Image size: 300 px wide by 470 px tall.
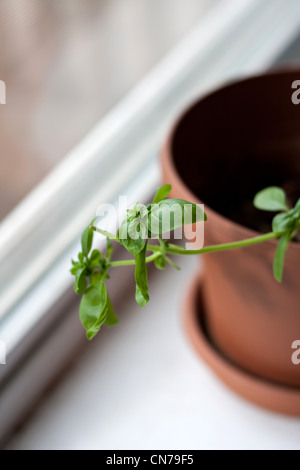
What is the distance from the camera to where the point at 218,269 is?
513 millimetres

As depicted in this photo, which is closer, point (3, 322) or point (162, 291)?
point (3, 322)

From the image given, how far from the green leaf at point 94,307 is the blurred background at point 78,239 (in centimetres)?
19

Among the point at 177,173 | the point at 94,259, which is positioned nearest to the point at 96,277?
the point at 94,259

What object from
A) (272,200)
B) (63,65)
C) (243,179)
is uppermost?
(63,65)

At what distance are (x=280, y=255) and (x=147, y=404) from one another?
28 cm

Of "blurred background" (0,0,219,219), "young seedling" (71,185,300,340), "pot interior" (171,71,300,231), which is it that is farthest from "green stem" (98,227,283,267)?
"blurred background" (0,0,219,219)

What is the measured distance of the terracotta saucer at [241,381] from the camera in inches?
22.2

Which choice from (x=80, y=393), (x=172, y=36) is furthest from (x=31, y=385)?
(x=172, y=36)

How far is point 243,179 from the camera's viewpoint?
604 millimetres

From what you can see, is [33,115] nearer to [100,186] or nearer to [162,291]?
[100,186]

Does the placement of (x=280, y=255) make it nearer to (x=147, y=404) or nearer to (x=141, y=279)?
(x=141, y=279)

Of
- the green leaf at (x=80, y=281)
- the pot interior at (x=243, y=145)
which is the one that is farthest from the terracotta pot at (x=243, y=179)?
the green leaf at (x=80, y=281)

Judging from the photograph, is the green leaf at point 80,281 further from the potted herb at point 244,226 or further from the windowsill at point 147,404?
the windowsill at point 147,404

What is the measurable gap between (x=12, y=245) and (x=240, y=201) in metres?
0.23
